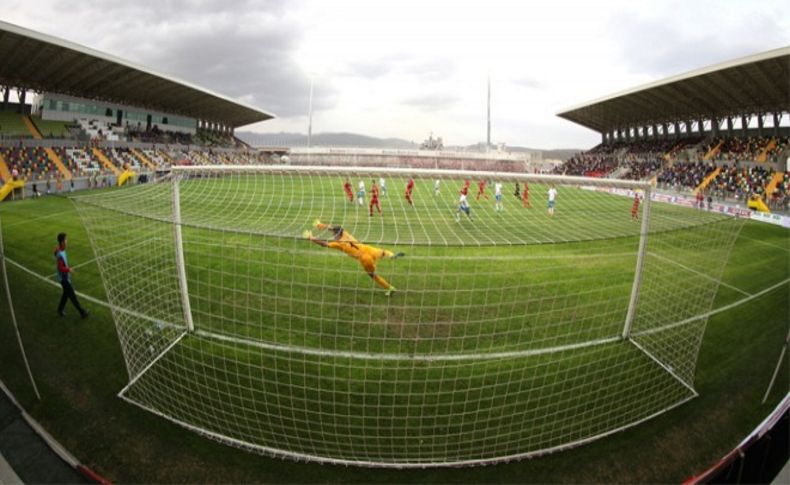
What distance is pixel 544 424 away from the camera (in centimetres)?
463

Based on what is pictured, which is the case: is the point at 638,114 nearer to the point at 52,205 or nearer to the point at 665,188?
the point at 665,188

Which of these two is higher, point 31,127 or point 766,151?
point 31,127

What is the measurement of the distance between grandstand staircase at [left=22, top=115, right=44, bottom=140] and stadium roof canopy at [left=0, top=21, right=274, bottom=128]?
2.62 m

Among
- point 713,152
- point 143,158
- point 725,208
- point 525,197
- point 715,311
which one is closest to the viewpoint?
point 715,311

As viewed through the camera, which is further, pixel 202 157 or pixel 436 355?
pixel 202 157

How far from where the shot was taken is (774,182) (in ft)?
85.5

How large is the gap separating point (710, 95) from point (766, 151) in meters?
6.56

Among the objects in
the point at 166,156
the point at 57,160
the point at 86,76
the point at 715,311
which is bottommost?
the point at 715,311

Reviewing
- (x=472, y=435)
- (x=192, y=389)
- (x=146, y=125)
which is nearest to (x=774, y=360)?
(x=472, y=435)

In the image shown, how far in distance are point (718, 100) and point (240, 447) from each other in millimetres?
44916

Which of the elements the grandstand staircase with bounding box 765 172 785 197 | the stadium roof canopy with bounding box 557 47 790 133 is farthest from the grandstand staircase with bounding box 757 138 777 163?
the grandstand staircase with bounding box 765 172 785 197

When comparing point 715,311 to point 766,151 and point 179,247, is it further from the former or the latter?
point 766,151

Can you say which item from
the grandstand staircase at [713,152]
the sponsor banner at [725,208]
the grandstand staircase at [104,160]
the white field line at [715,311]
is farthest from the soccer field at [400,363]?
the grandstand staircase at [713,152]

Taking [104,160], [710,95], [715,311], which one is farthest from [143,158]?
[710,95]
